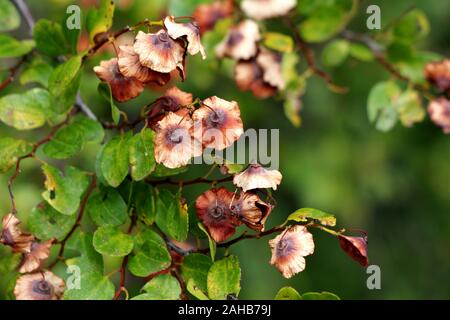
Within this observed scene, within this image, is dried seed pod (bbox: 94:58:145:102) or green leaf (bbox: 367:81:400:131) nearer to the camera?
dried seed pod (bbox: 94:58:145:102)

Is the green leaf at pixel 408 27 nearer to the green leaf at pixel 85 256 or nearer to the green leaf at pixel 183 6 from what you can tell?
the green leaf at pixel 183 6

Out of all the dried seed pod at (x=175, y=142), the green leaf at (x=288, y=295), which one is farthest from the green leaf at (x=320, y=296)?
the dried seed pod at (x=175, y=142)

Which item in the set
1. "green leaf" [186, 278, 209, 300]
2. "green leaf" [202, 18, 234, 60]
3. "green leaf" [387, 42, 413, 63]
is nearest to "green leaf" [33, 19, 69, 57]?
"green leaf" [202, 18, 234, 60]

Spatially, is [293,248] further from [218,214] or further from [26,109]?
[26,109]

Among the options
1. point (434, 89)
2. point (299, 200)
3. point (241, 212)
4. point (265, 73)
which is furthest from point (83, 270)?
point (299, 200)

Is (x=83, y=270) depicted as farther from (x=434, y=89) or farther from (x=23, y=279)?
(x=434, y=89)

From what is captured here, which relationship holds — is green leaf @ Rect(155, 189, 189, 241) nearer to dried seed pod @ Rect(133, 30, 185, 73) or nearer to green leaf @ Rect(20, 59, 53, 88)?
dried seed pod @ Rect(133, 30, 185, 73)


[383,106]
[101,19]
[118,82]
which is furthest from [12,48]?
[383,106]
